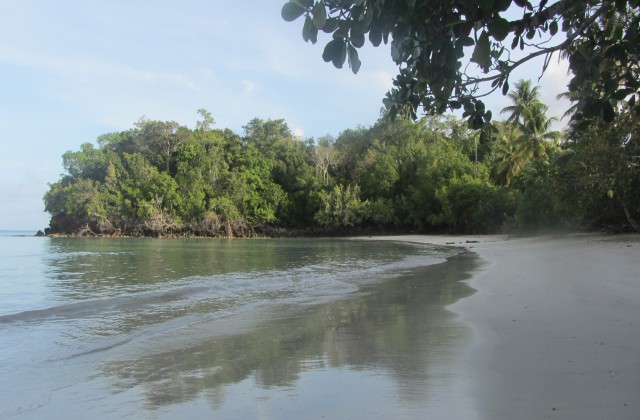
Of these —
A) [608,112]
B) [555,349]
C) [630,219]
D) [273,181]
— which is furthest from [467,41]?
[273,181]

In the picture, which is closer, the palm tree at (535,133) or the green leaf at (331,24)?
the green leaf at (331,24)

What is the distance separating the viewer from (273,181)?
52.9 m

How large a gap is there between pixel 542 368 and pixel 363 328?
93.2 inches

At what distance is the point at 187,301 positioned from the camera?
852 centimetres

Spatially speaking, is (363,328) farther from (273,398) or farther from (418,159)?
(418,159)

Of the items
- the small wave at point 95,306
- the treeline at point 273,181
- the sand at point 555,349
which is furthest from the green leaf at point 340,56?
the treeline at point 273,181

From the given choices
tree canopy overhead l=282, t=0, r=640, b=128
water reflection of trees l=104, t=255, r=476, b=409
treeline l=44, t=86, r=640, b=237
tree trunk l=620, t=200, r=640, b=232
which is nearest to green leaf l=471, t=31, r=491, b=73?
tree canopy overhead l=282, t=0, r=640, b=128

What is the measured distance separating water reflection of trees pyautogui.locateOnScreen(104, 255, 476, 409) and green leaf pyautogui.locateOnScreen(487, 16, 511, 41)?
2292 mm

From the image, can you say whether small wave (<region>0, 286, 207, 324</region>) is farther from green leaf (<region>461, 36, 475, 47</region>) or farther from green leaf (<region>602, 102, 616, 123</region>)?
green leaf (<region>602, 102, 616, 123</region>)

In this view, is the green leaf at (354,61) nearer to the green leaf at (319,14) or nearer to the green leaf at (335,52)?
the green leaf at (335,52)

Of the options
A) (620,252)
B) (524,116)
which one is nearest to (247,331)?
(620,252)

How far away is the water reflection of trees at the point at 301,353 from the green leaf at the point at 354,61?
7.09ft

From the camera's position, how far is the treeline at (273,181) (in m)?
42.2

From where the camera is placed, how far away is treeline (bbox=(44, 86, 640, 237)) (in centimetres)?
4222
